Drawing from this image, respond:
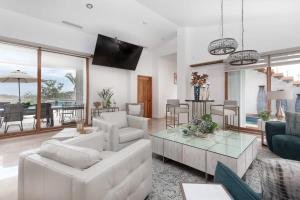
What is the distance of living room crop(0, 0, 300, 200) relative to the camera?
1238 mm

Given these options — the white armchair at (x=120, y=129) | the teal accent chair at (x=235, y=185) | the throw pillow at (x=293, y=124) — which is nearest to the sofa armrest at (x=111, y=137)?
the white armchair at (x=120, y=129)

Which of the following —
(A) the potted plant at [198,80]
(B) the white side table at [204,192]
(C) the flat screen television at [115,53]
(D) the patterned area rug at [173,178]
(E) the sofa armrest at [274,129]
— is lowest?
(D) the patterned area rug at [173,178]

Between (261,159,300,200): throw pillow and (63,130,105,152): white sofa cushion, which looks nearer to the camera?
(261,159,300,200): throw pillow

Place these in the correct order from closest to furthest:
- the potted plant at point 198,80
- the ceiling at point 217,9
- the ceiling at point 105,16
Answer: the ceiling at point 217,9 < the ceiling at point 105,16 < the potted plant at point 198,80

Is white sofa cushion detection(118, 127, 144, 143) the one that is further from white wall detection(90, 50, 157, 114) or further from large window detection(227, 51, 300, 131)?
white wall detection(90, 50, 157, 114)

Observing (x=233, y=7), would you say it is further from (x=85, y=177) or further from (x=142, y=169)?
(x=85, y=177)

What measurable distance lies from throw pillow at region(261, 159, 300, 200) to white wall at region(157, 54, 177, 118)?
7058 mm

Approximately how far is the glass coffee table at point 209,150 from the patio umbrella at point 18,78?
4.45 metres

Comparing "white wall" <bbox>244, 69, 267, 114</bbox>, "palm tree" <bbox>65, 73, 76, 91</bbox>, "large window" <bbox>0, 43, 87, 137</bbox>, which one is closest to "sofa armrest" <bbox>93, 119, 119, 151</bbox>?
"large window" <bbox>0, 43, 87, 137</bbox>

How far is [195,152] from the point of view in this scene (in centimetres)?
234

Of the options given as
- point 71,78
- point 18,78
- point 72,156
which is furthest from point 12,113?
point 72,156

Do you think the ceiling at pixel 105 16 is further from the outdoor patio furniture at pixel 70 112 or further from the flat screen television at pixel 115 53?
the outdoor patio furniture at pixel 70 112

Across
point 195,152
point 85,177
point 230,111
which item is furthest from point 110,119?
point 230,111

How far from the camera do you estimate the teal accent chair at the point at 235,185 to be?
2.68 feet
